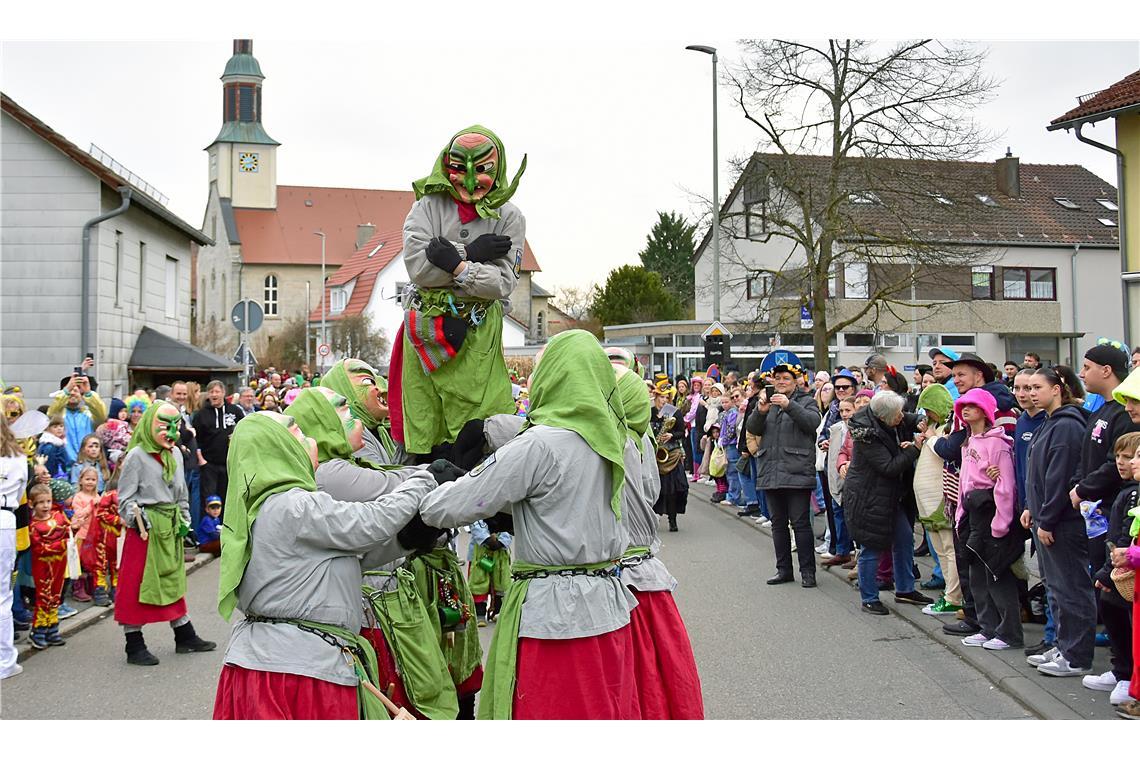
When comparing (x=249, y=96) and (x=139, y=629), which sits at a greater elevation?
(x=249, y=96)

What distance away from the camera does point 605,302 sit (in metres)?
62.2

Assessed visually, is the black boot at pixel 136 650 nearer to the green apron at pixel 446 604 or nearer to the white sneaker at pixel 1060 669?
the green apron at pixel 446 604

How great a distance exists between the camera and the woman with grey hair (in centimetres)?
913

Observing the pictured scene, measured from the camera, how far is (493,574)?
277 inches

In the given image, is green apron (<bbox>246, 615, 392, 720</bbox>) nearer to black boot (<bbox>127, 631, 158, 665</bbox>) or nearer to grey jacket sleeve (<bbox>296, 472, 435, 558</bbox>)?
grey jacket sleeve (<bbox>296, 472, 435, 558</bbox>)

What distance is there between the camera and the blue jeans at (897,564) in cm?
923

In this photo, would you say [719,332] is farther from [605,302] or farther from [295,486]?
[605,302]

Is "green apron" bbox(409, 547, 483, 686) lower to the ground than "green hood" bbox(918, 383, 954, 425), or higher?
lower

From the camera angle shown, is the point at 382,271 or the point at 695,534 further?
the point at 382,271

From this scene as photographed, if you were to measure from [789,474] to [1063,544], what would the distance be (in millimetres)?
3306

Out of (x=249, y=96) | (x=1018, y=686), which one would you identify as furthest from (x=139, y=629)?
(x=249, y=96)

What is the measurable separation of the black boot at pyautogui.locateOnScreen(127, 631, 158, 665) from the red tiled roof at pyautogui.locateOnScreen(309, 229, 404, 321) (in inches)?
1911

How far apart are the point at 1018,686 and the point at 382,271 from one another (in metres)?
55.5

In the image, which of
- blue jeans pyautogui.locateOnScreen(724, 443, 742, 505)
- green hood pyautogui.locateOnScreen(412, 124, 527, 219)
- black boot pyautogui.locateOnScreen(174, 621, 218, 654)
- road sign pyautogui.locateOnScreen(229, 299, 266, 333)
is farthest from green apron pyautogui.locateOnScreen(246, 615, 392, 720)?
road sign pyautogui.locateOnScreen(229, 299, 266, 333)
